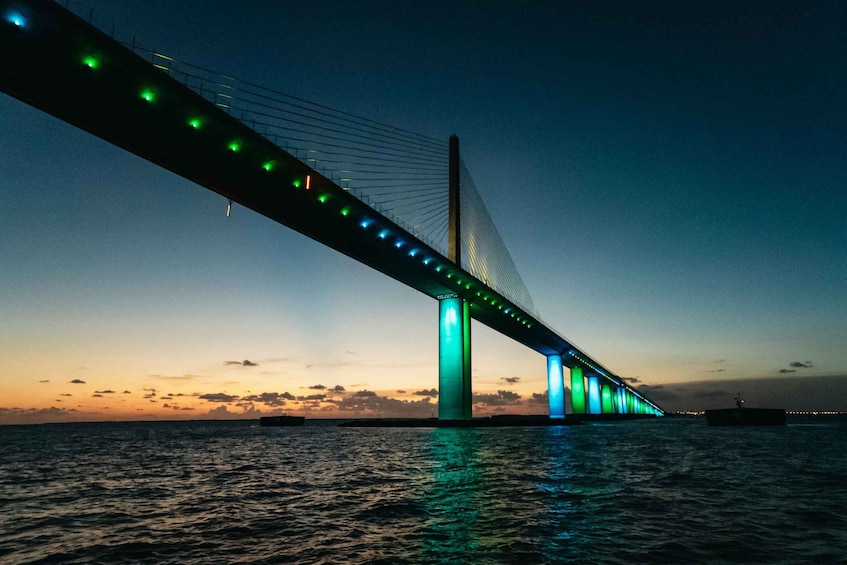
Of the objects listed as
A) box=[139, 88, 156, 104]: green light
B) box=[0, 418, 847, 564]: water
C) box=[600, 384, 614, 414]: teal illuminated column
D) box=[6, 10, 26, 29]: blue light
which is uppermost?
box=[139, 88, 156, 104]: green light

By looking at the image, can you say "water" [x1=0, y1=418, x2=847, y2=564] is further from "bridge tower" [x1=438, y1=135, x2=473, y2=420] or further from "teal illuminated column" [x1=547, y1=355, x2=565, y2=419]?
"teal illuminated column" [x1=547, y1=355, x2=565, y2=419]

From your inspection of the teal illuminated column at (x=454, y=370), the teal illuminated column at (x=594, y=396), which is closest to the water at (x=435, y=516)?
the teal illuminated column at (x=454, y=370)

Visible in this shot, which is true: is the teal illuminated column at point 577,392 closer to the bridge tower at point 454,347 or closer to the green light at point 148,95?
the bridge tower at point 454,347

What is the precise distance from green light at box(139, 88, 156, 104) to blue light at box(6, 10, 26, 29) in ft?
16.1

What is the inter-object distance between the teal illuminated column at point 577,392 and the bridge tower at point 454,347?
69.8 metres

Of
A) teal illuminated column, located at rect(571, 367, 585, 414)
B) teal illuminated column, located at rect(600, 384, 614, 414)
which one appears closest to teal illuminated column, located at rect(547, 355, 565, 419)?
teal illuminated column, located at rect(571, 367, 585, 414)

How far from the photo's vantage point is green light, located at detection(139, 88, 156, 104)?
74.9 ft

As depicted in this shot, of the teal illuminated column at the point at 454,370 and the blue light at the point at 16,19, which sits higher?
the blue light at the point at 16,19

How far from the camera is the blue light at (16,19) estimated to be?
58.2 feet

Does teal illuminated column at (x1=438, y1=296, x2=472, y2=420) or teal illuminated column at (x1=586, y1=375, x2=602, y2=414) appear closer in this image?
teal illuminated column at (x1=438, y1=296, x2=472, y2=420)

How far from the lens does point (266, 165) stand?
3025 cm

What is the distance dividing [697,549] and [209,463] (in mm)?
22623

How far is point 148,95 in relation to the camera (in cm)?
2308

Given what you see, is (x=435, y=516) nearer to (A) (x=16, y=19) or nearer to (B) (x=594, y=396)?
(A) (x=16, y=19)
